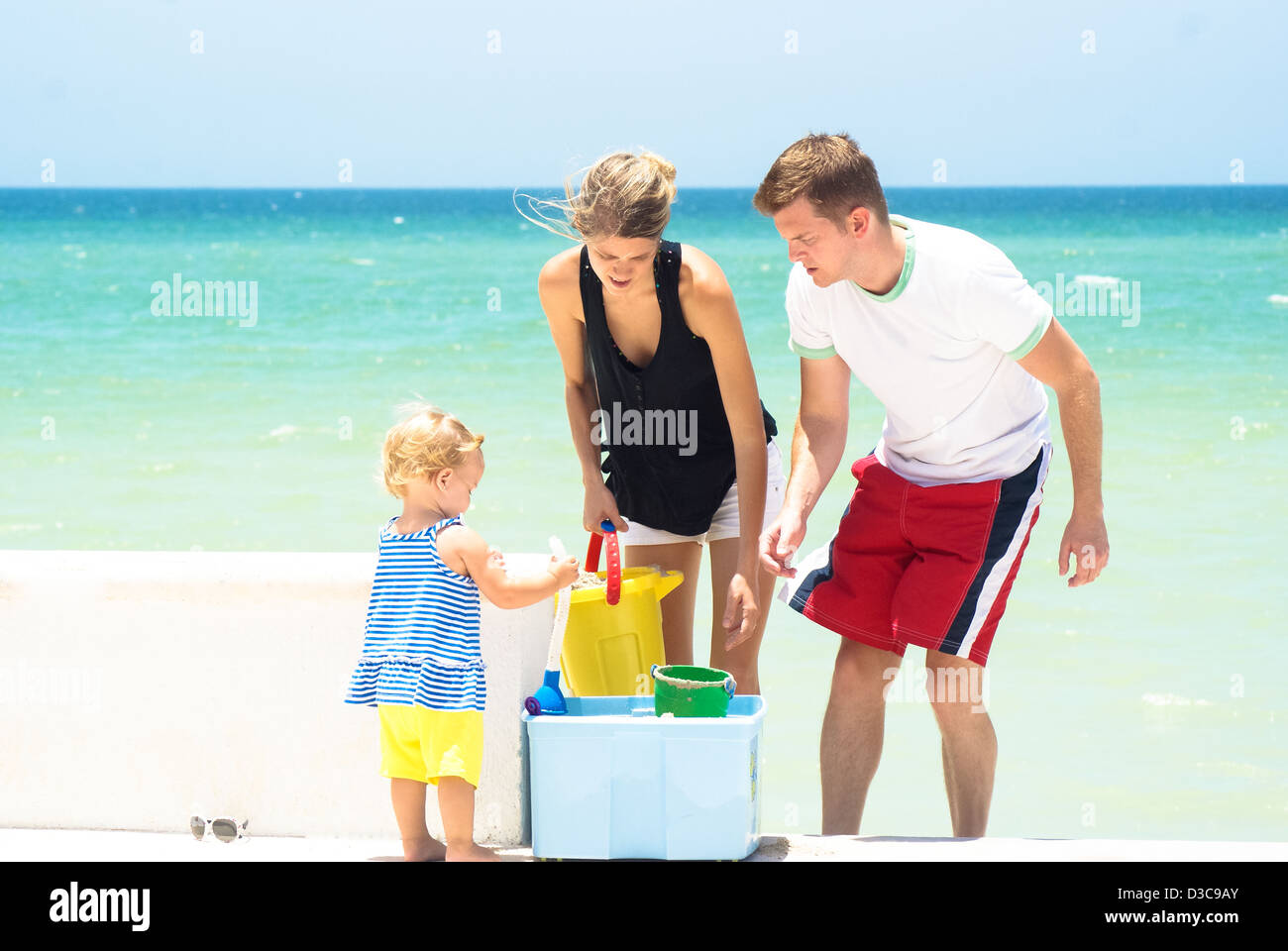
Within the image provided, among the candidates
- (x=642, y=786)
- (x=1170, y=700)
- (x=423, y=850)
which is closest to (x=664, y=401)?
(x=642, y=786)

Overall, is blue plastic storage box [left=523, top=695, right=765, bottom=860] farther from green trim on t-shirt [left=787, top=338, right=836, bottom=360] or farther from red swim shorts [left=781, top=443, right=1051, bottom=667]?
green trim on t-shirt [left=787, top=338, right=836, bottom=360]

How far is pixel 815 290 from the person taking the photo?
3.21 metres

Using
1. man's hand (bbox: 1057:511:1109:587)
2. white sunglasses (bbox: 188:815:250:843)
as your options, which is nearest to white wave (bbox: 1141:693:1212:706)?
man's hand (bbox: 1057:511:1109:587)

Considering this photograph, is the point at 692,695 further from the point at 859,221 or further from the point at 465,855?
the point at 859,221

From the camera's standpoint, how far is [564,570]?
278cm

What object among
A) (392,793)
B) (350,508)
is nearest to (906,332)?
(392,793)

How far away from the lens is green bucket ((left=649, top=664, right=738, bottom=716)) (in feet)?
9.09

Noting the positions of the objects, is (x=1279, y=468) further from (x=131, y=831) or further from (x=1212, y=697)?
(x=131, y=831)

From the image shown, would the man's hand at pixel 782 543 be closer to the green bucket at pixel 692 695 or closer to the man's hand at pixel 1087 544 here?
the green bucket at pixel 692 695

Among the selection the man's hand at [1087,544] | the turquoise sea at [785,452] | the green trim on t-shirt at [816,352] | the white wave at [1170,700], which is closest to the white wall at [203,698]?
the green trim on t-shirt at [816,352]

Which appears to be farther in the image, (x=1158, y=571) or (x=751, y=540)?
(x=1158, y=571)

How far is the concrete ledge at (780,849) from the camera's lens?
2785mm

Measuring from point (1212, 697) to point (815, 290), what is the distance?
10.8ft

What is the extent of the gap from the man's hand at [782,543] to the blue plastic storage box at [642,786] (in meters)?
0.43
